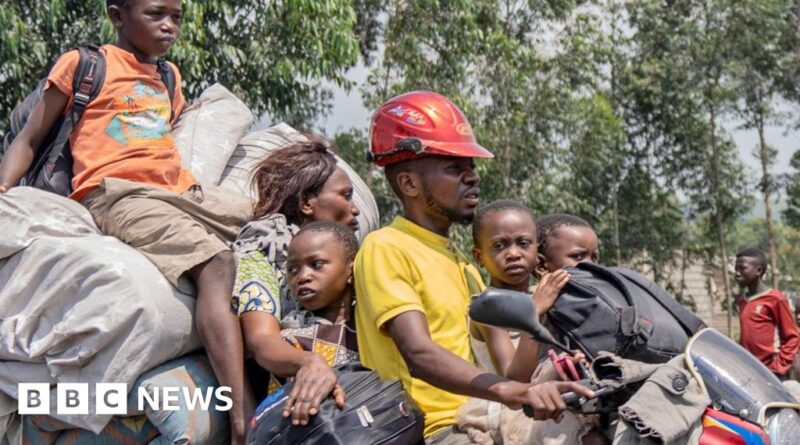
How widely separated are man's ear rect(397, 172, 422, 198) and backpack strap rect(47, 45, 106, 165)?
120cm

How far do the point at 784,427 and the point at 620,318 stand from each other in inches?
18.1

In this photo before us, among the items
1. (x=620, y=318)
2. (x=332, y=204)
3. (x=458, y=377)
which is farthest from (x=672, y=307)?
(x=332, y=204)

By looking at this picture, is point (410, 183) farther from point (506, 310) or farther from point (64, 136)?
point (64, 136)

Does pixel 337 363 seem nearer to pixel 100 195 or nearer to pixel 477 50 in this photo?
pixel 100 195

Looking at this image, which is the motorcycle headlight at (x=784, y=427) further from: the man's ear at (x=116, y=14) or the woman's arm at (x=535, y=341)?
the man's ear at (x=116, y=14)

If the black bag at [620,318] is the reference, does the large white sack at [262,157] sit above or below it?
below

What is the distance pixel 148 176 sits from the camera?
383 cm

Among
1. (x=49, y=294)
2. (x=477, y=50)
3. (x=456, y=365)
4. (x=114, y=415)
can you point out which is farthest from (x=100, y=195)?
(x=477, y=50)

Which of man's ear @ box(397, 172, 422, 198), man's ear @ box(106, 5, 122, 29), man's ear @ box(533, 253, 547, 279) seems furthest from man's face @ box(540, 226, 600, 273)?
man's ear @ box(106, 5, 122, 29)

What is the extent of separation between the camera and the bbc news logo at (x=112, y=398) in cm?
321

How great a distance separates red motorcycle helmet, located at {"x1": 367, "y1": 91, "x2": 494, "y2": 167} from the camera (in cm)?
336

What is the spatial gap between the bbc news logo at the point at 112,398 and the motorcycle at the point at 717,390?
1074 millimetres

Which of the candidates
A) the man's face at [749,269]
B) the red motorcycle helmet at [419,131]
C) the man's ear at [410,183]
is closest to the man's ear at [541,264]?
the red motorcycle helmet at [419,131]

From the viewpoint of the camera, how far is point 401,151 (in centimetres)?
340
